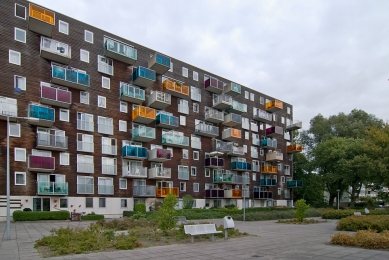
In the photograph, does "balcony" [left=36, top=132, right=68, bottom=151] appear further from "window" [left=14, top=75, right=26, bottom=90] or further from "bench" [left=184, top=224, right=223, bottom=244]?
"bench" [left=184, top=224, right=223, bottom=244]

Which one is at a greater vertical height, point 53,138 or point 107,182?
point 53,138

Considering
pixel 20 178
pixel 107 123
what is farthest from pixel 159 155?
pixel 20 178

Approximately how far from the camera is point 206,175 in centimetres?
4566

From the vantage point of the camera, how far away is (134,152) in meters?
36.0

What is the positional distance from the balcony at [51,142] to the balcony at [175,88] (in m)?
14.3

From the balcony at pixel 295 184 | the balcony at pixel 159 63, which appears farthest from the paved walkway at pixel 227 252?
the balcony at pixel 295 184

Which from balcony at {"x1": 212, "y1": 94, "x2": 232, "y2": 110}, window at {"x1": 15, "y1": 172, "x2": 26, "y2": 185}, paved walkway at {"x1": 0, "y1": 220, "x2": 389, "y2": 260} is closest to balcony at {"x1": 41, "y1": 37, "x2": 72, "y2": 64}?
window at {"x1": 15, "y1": 172, "x2": 26, "y2": 185}

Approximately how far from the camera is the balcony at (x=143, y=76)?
37188mm

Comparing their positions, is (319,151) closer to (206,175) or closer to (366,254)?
(206,175)

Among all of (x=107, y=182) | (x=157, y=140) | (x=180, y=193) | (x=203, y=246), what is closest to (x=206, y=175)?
(x=180, y=193)

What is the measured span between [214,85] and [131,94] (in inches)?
587

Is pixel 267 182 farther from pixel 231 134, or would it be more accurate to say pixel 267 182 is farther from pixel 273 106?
pixel 273 106

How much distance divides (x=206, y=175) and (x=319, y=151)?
2519 cm

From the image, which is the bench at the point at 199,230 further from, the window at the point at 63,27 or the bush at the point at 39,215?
the window at the point at 63,27
